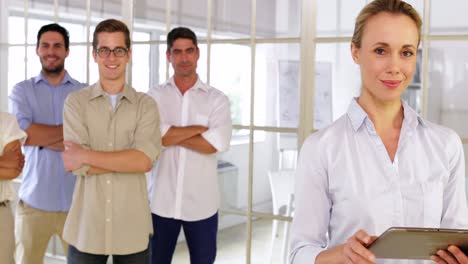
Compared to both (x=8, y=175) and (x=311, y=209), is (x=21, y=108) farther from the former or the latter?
(x=311, y=209)

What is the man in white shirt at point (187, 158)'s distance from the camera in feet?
10.8

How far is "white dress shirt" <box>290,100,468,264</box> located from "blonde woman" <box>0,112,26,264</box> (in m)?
1.68

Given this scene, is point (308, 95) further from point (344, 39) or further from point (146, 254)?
point (146, 254)

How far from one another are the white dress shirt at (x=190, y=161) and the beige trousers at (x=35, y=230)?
2.08 feet

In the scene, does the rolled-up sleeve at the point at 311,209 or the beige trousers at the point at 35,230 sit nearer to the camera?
the rolled-up sleeve at the point at 311,209

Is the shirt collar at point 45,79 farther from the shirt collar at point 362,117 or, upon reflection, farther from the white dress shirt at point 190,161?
the shirt collar at point 362,117

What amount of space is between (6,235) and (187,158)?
1.10 metres

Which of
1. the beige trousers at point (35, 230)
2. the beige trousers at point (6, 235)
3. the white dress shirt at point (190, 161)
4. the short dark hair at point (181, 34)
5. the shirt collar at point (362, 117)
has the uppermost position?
the short dark hair at point (181, 34)

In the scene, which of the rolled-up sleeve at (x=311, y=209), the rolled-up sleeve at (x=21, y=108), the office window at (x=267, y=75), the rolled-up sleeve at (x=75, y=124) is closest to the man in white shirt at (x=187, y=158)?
the office window at (x=267, y=75)

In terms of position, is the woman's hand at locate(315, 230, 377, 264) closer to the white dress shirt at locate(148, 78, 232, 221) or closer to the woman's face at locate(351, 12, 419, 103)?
the woman's face at locate(351, 12, 419, 103)

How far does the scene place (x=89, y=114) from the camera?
2.83m

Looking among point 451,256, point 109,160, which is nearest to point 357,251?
point 451,256

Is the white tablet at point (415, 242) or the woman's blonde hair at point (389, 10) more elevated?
the woman's blonde hair at point (389, 10)

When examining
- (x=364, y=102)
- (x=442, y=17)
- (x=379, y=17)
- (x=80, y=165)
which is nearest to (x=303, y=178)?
(x=364, y=102)
